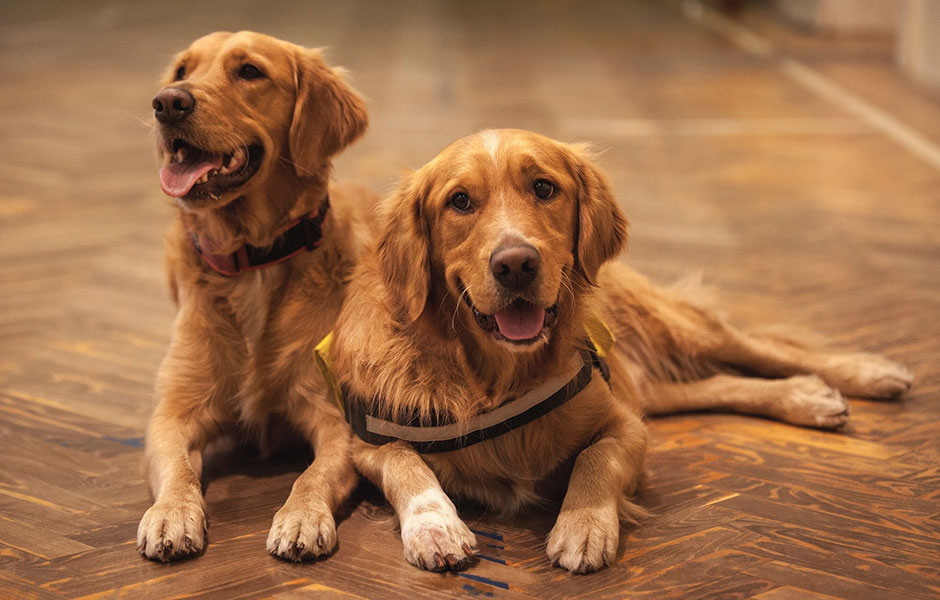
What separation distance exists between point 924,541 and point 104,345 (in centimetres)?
292

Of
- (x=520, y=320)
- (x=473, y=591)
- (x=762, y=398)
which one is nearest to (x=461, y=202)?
(x=520, y=320)

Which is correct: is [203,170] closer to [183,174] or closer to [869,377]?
[183,174]

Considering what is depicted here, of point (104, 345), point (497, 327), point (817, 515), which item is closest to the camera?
point (497, 327)

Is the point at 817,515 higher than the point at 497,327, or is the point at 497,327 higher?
the point at 497,327

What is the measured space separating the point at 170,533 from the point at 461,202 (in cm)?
106

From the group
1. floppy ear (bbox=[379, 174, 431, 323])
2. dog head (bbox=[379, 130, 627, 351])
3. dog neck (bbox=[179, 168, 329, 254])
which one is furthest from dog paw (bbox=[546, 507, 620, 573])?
dog neck (bbox=[179, 168, 329, 254])

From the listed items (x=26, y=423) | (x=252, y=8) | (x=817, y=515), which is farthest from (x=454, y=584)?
(x=252, y=8)

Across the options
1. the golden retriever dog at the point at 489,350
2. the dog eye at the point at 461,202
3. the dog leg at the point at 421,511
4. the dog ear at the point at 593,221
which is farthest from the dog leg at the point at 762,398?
the dog eye at the point at 461,202

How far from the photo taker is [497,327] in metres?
2.47

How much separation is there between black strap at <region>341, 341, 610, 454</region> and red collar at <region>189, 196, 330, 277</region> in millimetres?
509

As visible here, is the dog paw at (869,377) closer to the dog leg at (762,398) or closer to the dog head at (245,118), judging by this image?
the dog leg at (762,398)

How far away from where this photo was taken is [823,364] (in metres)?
3.46

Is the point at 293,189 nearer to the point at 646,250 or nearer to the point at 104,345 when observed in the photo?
the point at 104,345

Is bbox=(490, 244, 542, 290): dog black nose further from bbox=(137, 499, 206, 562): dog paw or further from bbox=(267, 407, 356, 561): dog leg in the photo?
bbox=(137, 499, 206, 562): dog paw
